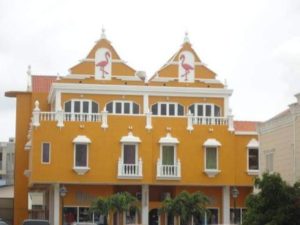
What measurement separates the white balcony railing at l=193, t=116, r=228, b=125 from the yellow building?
0.23ft

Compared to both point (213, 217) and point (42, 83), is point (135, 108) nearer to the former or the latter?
point (213, 217)

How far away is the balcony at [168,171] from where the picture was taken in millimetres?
60062

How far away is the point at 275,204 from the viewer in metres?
34.6

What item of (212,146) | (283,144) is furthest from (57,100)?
(283,144)

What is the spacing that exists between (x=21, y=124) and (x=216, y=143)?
17693 mm

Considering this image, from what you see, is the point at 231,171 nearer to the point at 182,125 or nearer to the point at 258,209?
the point at 182,125

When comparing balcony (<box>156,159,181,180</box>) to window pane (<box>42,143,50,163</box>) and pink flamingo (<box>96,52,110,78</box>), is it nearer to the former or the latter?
window pane (<box>42,143,50,163</box>)

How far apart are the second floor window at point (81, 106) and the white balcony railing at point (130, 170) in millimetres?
4911

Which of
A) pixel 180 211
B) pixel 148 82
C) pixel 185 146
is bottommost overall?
pixel 180 211

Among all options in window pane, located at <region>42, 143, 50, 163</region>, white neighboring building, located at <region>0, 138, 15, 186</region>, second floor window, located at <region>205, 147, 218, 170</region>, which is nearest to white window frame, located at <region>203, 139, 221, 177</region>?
second floor window, located at <region>205, 147, 218, 170</region>

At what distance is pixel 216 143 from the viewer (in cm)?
6116

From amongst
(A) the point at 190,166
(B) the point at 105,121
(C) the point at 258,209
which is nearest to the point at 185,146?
(A) the point at 190,166

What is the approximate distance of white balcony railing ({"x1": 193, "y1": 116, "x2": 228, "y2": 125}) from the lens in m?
61.8

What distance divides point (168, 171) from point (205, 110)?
6.34 meters
